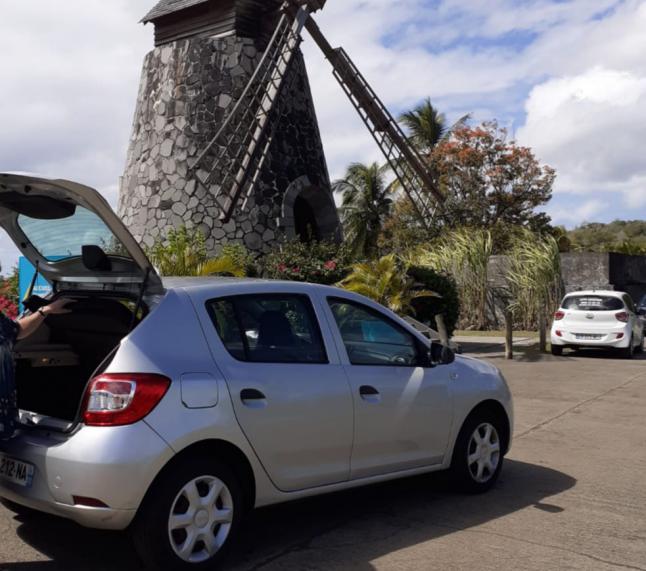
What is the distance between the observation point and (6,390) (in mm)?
4336

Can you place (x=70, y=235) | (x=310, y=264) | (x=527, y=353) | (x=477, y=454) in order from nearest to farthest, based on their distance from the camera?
(x=70, y=235) → (x=477, y=454) → (x=310, y=264) → (x=527, y=353)

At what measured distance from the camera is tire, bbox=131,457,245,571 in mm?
4047

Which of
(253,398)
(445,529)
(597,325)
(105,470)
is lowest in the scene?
(445,529)

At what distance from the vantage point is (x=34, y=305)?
5.56m

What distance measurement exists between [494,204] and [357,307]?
24.9 meters

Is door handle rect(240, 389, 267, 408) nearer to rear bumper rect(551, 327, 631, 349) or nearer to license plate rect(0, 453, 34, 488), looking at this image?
license plate rect(0, 453, 34, 488)

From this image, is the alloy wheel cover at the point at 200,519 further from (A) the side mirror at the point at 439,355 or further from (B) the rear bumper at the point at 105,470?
(A) the side mirror at the point at 439,355

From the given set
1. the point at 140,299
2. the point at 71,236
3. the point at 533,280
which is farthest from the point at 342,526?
the point at 533,280

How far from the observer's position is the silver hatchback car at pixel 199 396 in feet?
13.3

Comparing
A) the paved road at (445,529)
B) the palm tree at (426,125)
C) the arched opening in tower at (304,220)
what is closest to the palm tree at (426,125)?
the palm tree at (426,125)

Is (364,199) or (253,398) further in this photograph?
(364,199)

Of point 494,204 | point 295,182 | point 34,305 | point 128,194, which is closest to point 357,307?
point 34,305

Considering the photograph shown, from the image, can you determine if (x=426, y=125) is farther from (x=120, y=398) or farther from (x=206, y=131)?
(x=120, y=398)

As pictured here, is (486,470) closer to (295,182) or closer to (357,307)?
(357,307)
